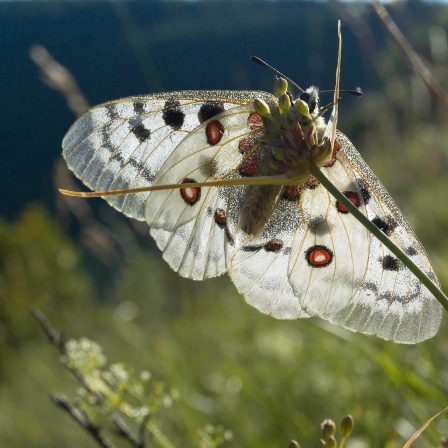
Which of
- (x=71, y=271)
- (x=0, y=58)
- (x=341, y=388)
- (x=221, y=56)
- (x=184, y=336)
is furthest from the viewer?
(x=221, y=56)

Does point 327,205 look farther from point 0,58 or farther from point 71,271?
point 0,58

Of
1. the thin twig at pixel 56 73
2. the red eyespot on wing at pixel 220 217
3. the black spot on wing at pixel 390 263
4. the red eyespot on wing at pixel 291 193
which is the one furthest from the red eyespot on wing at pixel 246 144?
the thin twig at pixel 56 73

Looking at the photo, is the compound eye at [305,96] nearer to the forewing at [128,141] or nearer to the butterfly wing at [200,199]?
the butterfly wing at [200,199]

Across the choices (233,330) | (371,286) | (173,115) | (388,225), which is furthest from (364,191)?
(233,330)

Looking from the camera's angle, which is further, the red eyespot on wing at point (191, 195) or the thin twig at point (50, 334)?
the red eyespot on wing at point (191, 195)

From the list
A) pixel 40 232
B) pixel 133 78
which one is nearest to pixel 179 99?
pixel 40 232

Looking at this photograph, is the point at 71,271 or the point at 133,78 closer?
the point at 71,271
